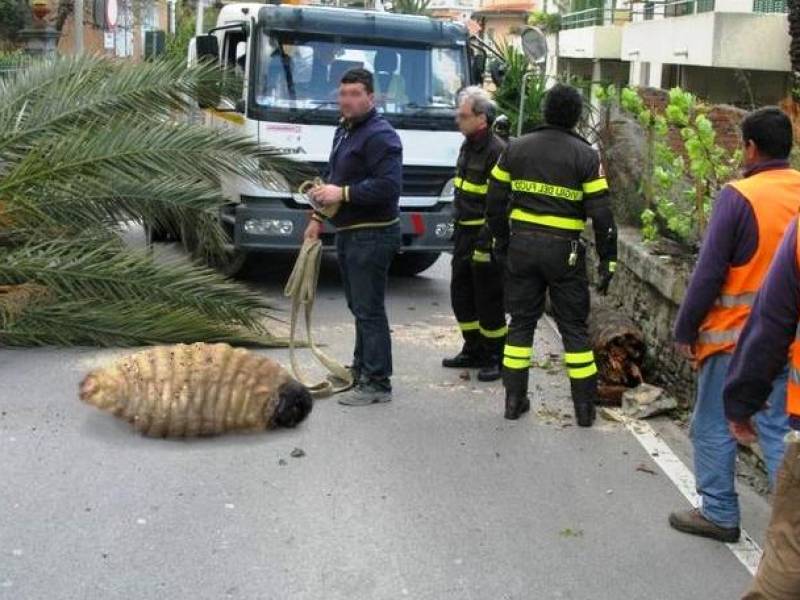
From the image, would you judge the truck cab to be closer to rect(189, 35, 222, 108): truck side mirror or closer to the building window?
rect(189, 35, 222, 108): truck side mirror

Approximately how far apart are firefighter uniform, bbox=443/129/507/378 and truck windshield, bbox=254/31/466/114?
2581mm

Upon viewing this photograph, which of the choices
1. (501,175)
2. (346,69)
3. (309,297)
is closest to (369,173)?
(501,175)

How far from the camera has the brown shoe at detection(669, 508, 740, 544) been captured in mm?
4609

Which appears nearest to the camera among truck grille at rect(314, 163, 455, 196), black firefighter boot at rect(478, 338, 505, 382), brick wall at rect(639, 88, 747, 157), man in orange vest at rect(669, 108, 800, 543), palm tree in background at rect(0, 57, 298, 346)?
man in orange vest at rect(669, 108, 800, 543)

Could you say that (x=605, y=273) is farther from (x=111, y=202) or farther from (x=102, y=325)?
(x=111, y=202)

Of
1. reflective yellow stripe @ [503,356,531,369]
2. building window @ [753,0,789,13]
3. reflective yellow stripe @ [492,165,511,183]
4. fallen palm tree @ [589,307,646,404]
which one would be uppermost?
building window @ [753,0,789,13]

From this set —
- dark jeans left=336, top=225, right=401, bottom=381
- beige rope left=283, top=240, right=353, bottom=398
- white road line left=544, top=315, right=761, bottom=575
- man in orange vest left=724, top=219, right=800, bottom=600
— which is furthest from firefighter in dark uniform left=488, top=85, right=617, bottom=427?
man in orange vest left=724, top=219, right=800, bottom=600

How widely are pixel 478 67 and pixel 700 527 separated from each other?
20.9ft

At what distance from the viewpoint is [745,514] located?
16.4 feet

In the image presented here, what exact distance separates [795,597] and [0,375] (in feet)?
17.7

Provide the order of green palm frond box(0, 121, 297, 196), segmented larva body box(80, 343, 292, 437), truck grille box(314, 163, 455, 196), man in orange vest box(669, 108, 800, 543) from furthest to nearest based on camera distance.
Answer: truck grille box(314, 163, 455, 196)
green palm frond box(0, 121, 297, 196)
segmented larva body box(80, 343, 292, 437)
man in orange vest box(669, 108, 800, 543)

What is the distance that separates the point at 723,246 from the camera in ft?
13.8

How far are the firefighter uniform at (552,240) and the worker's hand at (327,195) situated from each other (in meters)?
0.91

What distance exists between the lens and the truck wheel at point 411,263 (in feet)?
36.9
